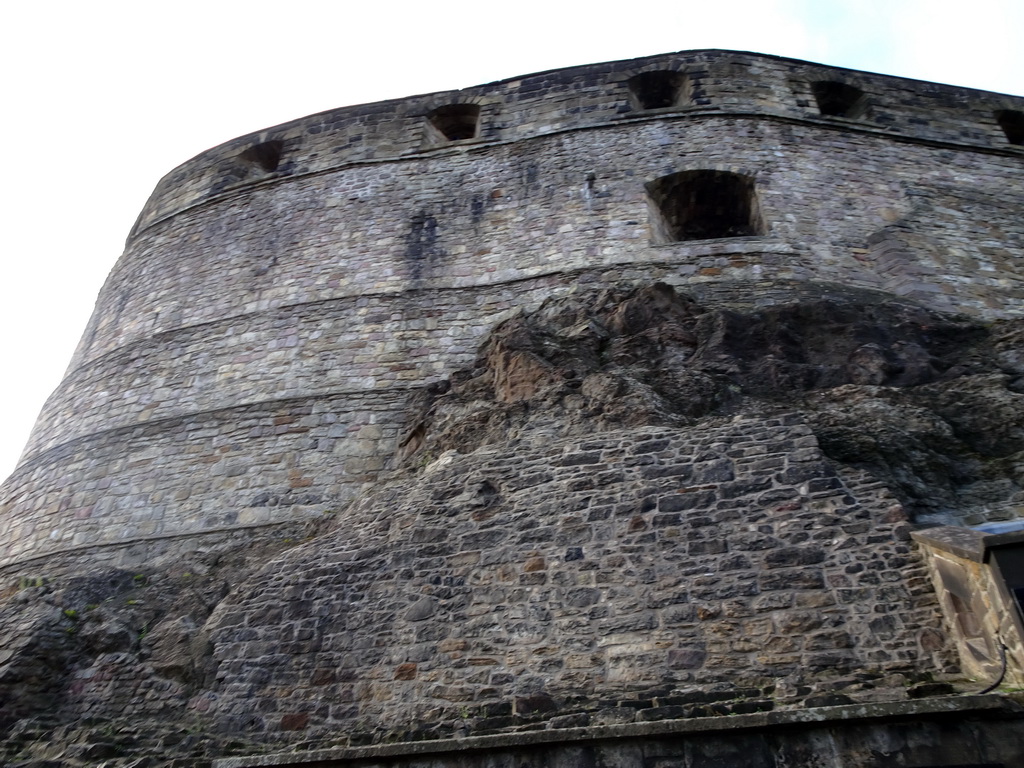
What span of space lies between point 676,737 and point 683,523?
4.97 ft

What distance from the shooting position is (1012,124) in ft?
39.8

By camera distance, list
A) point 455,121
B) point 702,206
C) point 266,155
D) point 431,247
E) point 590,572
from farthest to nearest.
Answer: point 266,155 < point 455,121 < point 702,206 < point 431,247 < point 590,572

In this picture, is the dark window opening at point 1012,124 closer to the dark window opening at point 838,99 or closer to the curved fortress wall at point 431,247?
the curved fortress wall at point 431,247

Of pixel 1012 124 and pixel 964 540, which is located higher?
pixel 1012 124

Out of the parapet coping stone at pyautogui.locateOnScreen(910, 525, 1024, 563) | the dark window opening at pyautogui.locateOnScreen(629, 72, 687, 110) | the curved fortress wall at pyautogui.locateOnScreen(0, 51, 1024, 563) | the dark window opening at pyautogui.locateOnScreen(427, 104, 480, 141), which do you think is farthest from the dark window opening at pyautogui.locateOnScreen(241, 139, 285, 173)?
the parapet coping stone at pyautogui.locateOnScreen(910, 525, 1024, 563)

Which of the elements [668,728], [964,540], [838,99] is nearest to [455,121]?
[838,99]

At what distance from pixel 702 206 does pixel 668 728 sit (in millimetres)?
7960

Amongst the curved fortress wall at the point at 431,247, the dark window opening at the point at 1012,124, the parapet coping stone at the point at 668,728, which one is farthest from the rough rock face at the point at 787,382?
the dark window opening at the point at 1012,124

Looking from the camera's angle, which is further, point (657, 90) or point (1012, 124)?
point (1012, 124)

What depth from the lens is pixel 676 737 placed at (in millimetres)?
4141

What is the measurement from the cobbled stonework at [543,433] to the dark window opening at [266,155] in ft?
0.19

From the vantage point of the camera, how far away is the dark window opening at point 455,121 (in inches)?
474

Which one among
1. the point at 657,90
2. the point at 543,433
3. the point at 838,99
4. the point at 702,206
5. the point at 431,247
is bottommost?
the point at 543,433

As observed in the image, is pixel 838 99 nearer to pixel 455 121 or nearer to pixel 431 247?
pixel 455 121
